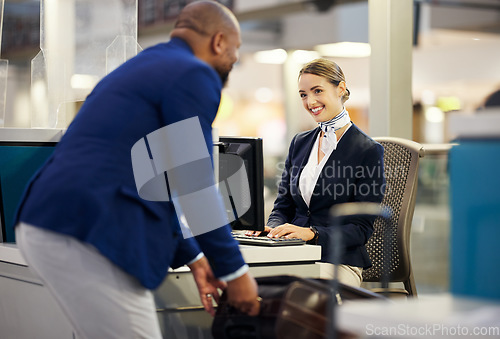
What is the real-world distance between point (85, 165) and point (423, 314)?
0.80 m

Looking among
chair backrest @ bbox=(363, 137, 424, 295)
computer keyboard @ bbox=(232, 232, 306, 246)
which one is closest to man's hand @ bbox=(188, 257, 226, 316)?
computer keyboard @ bbox=(232, 232, 306, 246)

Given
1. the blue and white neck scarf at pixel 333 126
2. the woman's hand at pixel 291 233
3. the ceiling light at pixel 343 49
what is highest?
the ceiling light at pixel 343 49

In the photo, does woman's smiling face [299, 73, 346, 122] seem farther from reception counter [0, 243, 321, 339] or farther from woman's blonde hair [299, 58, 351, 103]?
reception counter [0, 243, 321, 339]

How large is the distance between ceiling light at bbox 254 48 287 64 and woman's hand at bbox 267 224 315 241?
5156mm

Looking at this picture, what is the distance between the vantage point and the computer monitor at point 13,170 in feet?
8.63

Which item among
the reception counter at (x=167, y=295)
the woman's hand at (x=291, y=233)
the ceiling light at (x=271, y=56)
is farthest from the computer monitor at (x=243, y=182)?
the ceiling light at (x=271, y=56)

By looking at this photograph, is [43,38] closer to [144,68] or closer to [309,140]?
[309,140]

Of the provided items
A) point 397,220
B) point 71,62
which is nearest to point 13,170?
point 397,220

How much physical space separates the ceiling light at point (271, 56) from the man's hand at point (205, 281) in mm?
5888

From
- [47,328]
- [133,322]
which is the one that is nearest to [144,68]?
[133,322]

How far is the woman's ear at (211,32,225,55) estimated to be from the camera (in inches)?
70.5

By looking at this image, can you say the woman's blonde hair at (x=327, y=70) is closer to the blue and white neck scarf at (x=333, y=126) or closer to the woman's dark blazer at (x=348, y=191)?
the blue and white neck scarf at (x=333, y=126)

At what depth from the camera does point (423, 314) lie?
46.8 inches

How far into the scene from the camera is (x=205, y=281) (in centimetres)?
187
